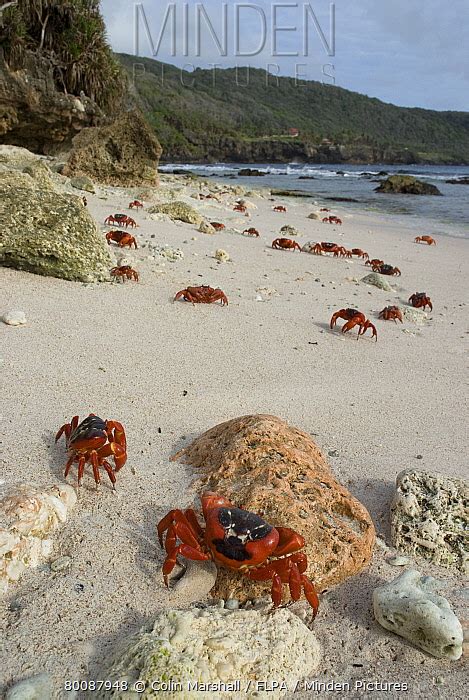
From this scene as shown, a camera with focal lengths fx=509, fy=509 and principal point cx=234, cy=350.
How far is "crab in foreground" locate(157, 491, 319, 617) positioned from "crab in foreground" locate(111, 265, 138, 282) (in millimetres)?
4579

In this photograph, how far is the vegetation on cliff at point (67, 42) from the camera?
1870 centimetres

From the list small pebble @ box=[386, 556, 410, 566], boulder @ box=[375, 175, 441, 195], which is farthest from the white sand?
boulder @ box=[375, 175, 441, 195]

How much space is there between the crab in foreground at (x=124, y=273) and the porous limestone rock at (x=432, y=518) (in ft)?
15.2

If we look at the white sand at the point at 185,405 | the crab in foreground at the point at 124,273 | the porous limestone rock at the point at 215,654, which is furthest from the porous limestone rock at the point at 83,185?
the porous limestone rock at the point at 215,654

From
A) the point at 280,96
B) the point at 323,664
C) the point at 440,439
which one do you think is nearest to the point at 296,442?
the point at 323,664

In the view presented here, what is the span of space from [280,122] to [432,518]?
150 metres

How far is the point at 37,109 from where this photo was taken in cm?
1912

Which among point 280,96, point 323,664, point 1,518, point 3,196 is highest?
point 280,96

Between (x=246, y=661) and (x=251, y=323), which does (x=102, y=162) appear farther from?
(x=246, y=661)

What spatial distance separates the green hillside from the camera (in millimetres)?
94062

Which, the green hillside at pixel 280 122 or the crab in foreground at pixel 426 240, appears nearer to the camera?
the crab in foreground at pixel 426 240

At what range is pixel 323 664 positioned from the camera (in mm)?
2012

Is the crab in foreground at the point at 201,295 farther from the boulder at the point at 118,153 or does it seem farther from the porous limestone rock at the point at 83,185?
the boulder at the point at 118,153

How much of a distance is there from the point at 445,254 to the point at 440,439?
396 inches
